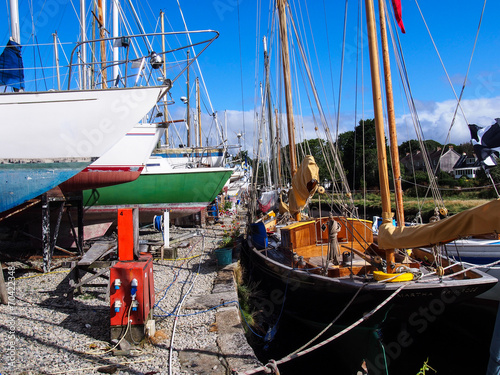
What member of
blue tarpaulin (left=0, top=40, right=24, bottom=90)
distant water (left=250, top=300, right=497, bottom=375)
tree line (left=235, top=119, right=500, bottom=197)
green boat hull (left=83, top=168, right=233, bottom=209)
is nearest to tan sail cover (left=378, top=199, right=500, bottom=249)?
distant water (left=250, top=300, right=497, bottom=375)

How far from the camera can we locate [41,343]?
4.65 meters

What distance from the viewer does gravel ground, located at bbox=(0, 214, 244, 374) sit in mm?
4139

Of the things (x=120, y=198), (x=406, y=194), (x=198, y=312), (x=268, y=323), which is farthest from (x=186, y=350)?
(x=406, y=194)

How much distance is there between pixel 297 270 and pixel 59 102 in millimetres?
6496

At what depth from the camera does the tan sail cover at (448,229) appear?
11.1 feet

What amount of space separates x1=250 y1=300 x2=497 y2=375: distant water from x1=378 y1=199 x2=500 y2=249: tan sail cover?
5.26 ft

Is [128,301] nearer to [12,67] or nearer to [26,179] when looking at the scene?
[26,179]

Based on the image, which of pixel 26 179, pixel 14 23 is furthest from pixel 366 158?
pixel 26 179

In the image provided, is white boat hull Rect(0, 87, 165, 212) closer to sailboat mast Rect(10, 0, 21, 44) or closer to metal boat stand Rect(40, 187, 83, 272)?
metal boat stand Rect(40, 187, 83, 272)

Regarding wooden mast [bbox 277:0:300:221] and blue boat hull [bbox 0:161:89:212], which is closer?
blue boat hull [bbox 0:161:89:212]

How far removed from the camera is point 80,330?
16.7 ft

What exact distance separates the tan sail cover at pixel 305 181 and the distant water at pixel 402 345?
2800 mm

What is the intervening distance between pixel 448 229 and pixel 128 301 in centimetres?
402

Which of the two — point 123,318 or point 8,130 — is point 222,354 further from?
point 8,130
